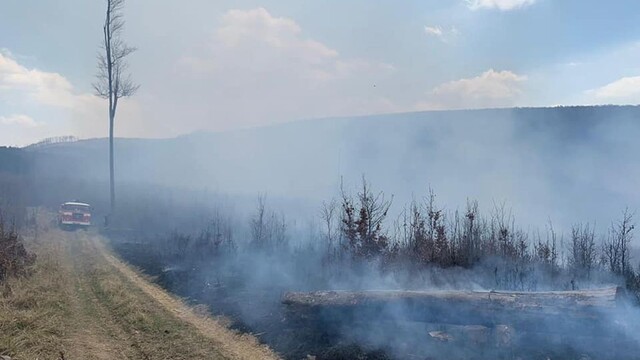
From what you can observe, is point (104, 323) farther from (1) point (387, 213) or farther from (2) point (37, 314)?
(1) point (387, 213)

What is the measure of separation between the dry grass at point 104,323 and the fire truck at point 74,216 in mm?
13722

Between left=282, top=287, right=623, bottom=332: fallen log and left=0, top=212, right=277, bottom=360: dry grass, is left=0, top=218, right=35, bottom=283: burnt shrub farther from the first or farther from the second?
left=282, top=287, right=623, bottom=332: fallen log

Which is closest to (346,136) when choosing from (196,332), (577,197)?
(577,197)

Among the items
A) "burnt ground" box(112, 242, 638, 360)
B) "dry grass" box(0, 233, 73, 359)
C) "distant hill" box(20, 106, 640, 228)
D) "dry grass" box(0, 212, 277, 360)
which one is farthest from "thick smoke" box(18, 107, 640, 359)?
"dry grass" box(0, 233, 73, 359)

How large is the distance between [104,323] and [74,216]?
19351mm

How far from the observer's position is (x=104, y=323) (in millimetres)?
9109

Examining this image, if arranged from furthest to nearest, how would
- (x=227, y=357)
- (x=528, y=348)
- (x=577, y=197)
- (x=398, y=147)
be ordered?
(x=398, y=147), (x=577, y=197), (x=227, y=357), (x=528, y=348)

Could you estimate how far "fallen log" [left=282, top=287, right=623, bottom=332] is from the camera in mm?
6656

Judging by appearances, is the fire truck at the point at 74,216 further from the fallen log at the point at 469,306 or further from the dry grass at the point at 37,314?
the fallen log at the point at 469,306

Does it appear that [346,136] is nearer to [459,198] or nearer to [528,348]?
[459,198]

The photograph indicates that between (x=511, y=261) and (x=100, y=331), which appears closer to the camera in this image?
(x=100, y=331)

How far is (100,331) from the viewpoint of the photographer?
865cm

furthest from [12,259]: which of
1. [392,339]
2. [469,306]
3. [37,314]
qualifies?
[469,306]

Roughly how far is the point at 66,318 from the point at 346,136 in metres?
46.0
